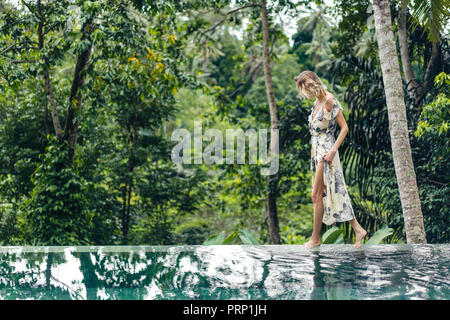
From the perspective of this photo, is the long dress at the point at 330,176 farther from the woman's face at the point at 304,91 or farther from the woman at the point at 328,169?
the woman's face at the point at 304,91

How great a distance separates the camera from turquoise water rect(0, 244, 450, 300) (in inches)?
114

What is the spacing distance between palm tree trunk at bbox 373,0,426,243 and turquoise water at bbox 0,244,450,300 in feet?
4.08

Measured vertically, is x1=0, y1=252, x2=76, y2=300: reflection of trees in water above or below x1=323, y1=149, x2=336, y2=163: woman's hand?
below

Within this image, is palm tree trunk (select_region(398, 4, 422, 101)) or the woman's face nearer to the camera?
the woman's face

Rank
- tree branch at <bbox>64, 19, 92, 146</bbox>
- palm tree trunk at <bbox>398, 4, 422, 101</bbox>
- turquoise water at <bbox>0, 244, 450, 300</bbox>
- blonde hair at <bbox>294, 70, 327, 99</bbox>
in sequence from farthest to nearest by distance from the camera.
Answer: tree branch at <bbox>64, 19, 92, 146</bbox> < palm tree trunk at <bbox>398, 4, 422, 101</bbox> < blonde hair at <bbox>294, 70, 327, 99</bbox> < turquoise water at <bbox>0, 244, 450, 300</bbox>

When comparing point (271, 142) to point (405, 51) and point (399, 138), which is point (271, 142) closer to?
point (405, 51)

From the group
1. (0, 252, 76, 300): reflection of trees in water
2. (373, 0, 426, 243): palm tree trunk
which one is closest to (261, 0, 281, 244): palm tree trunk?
(373, 0, 426, 243): palm tree trunk

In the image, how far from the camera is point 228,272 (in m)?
3.64

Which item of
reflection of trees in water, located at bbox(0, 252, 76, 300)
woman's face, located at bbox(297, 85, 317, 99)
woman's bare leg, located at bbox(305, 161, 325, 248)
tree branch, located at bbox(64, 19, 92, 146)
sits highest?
tree branch, located at bbox(64, 19, 92, 146)

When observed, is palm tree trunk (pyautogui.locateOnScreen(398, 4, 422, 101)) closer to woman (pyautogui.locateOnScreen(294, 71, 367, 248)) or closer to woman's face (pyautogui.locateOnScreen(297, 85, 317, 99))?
woman (pyautogui.locateOnScreen(294, 71, 367, 248))

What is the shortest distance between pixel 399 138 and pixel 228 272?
132 inches

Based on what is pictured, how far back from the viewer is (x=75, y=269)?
3.83m
